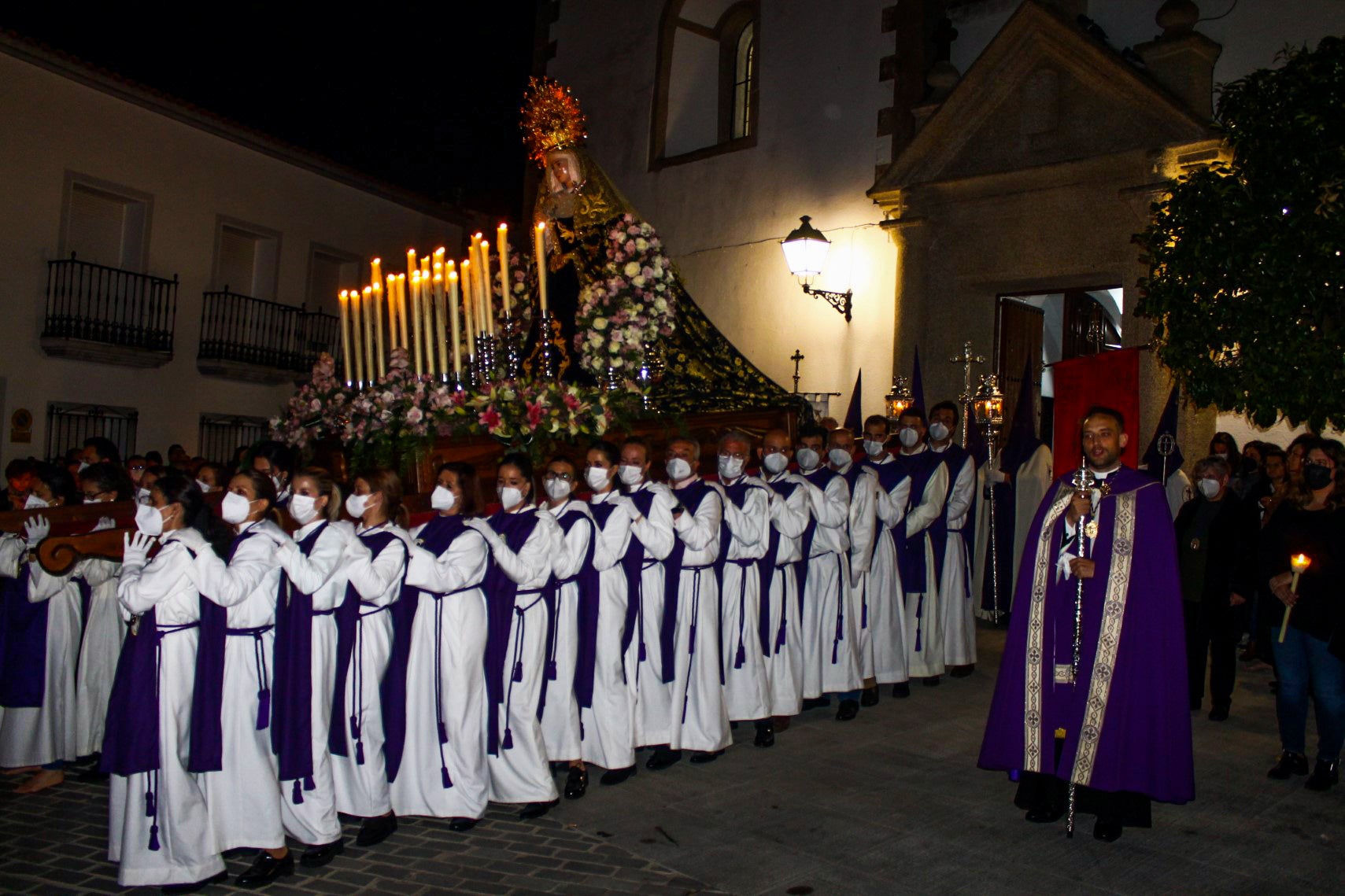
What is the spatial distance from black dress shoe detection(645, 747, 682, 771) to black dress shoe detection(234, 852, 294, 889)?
2144mm

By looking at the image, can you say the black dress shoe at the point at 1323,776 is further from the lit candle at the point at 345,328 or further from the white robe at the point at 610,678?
the lit candle at the point at 345,328

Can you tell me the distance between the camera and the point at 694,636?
6.43m

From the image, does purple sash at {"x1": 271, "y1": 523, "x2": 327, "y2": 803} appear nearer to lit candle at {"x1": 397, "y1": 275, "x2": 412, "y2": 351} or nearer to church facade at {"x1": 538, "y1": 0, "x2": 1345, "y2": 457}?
lit candle at {"x1": 397, "y1": 275, "x2": 412, "y2": 351}

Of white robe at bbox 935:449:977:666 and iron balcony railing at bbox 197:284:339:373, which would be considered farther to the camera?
iron balcony railing at bbox 197:284:339:373

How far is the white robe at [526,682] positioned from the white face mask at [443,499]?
29 cm

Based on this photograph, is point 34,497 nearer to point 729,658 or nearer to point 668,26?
point 729,658

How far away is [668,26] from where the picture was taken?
15398mm

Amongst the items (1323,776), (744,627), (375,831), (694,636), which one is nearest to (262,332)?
(744,627)

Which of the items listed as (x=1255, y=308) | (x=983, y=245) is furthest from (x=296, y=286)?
(x=1255, y=308)

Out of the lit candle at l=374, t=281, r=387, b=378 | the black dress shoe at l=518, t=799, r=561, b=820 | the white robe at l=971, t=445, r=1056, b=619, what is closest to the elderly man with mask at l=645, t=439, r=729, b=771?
the black dress shoe at l=518, t=799, r=561, b=820

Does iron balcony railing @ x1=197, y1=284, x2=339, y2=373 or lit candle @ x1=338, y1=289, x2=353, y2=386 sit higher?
iron balcony railing @ x1=197, y1=284, x2=339, y2=373

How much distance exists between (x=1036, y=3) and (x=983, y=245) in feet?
7.67

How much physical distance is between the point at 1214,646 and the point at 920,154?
261 inches

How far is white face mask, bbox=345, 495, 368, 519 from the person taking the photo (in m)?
5.12
